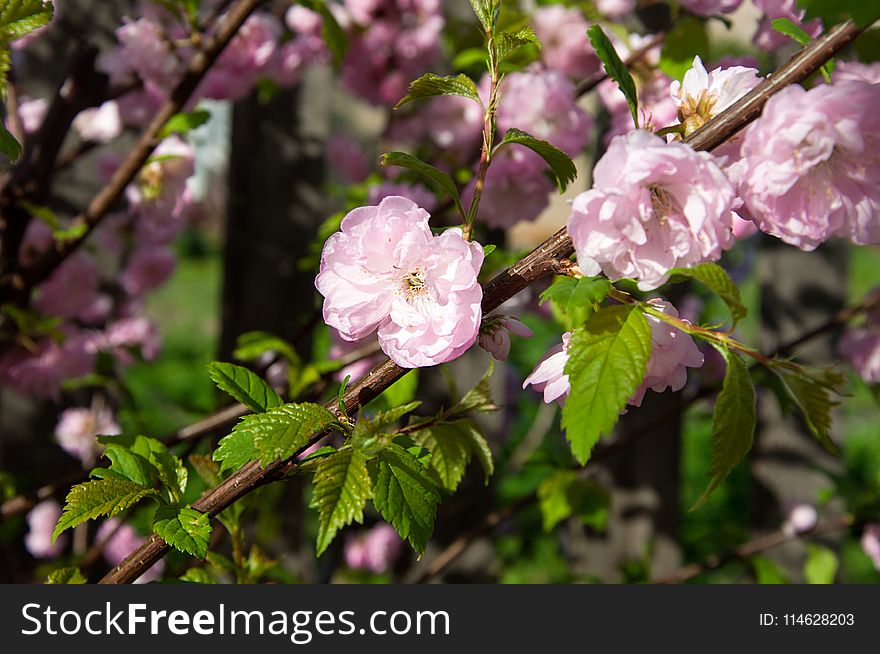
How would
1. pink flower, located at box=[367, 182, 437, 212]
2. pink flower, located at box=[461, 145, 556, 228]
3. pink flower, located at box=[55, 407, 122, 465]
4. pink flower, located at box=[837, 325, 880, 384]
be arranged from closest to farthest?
pink flower, located at box=[461, 145, 556, 228] → pink flower, located at box=[367, 182, 437, 212] → pink flower, located at box=[837, 325, 880, 384] → pink flower, located at box=[55, 407, 122, 465]

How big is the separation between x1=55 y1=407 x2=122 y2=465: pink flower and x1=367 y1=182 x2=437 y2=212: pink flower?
2.99 feet

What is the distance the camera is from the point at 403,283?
2.44 feet

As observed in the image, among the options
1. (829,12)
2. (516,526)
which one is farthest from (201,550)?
(516,526)

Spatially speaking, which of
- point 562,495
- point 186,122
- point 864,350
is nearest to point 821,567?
point 864,350

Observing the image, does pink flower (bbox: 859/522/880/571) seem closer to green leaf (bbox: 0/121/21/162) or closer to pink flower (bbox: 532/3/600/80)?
pink flower (bbox: 532/3/600/80)

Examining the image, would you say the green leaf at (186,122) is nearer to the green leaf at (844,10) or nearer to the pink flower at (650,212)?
the pink flower at (650,212)

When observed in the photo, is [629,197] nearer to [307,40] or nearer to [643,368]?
[643,368]

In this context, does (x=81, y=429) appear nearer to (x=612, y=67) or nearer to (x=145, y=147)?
(x=145, y=147)

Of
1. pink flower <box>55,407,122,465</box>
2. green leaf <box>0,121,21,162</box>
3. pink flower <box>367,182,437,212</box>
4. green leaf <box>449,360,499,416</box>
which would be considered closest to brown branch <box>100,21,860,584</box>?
green leaf <box>449,360,499,416</box>

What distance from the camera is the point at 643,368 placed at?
0.65 meters

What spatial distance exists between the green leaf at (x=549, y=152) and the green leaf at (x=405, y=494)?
0.31 meters

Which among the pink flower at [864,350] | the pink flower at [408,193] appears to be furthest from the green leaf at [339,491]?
the pink flower at [864,350]

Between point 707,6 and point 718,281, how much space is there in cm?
87

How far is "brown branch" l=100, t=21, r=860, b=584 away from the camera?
2.21ft
